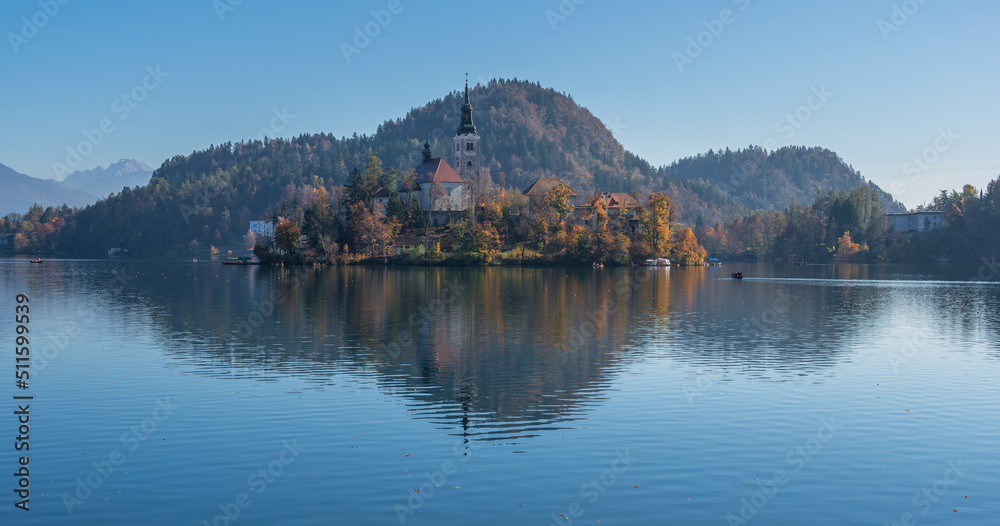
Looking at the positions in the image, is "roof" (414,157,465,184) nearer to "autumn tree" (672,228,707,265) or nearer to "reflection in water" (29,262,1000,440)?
"autumn tree" (672,228,707,265)

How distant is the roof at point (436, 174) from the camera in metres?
166

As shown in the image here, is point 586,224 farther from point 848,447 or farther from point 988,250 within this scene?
point 848,447

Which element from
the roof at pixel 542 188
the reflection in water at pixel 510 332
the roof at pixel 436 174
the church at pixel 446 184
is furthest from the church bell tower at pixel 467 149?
the reflection in water at pixel 510 332

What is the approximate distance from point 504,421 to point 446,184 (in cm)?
14456

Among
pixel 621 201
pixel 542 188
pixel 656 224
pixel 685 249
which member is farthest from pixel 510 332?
pixel 621 201

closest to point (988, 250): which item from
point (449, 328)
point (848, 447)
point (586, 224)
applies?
point (586, 224)

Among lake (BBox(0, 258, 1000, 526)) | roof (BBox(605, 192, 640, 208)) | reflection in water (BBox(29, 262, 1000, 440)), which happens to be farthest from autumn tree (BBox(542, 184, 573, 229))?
lake (BBox(0, 258, 1000, 526))

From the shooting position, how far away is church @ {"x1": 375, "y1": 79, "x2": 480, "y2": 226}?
538ft

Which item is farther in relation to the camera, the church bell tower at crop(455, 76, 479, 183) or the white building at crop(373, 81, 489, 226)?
the church bell tower at crop(455, 76, 479, 183)

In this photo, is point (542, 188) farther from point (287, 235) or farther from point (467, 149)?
point (287, 235)

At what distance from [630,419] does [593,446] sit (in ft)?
12.0

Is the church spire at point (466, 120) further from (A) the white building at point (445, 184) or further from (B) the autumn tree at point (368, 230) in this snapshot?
(B) the autumn tree at point (368, 230)

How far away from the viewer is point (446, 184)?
547ft

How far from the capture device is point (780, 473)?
763 inches
